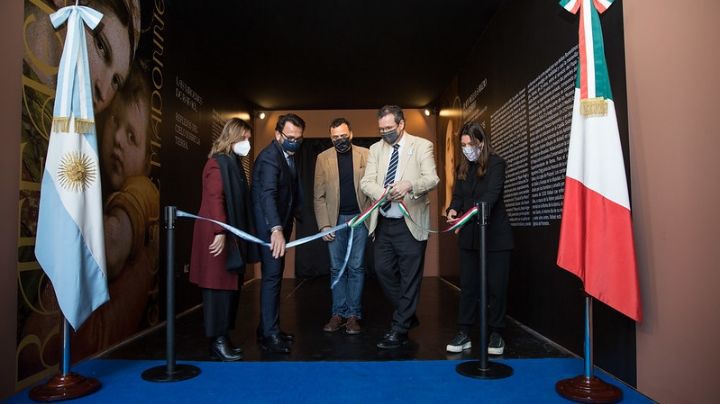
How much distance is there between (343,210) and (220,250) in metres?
1.34

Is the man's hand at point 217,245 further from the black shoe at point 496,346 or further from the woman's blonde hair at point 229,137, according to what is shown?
the black shoe at point 496,346

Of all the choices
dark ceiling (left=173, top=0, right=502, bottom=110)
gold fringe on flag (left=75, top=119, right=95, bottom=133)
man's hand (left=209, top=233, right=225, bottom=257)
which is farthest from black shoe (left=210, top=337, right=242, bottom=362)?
dark ceiling (left=173, top=0, right=502, bottom=110)

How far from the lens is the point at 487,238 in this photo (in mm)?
3070

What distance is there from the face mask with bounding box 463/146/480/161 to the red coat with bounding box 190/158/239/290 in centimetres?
153

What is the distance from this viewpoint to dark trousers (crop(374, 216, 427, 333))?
3246 millimetres

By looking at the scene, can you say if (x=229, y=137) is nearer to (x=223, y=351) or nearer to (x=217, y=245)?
(x=217, y=245)

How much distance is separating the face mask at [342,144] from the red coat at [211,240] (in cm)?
118

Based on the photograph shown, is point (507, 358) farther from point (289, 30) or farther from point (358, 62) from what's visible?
point (358, 62)

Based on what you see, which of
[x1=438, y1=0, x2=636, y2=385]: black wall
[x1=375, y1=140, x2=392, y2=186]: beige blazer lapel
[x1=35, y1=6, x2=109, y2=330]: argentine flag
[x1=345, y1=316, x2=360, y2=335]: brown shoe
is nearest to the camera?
[x1=35, y1=6, x2=109, y2=330]: argentine flag

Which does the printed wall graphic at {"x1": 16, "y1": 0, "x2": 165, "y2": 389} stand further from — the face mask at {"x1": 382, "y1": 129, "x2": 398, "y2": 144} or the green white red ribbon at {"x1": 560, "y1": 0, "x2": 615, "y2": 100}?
the green white red ribbon at {"x1": 560, "y1": 0, "x2": 615, "y2": 100}

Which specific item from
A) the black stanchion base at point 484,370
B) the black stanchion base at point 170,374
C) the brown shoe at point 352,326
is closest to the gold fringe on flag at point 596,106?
the black stanchion base at point 484,370

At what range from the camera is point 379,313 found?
4711mm

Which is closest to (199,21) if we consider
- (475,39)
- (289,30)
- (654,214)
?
(289,30)

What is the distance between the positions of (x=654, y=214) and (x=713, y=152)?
43cm
